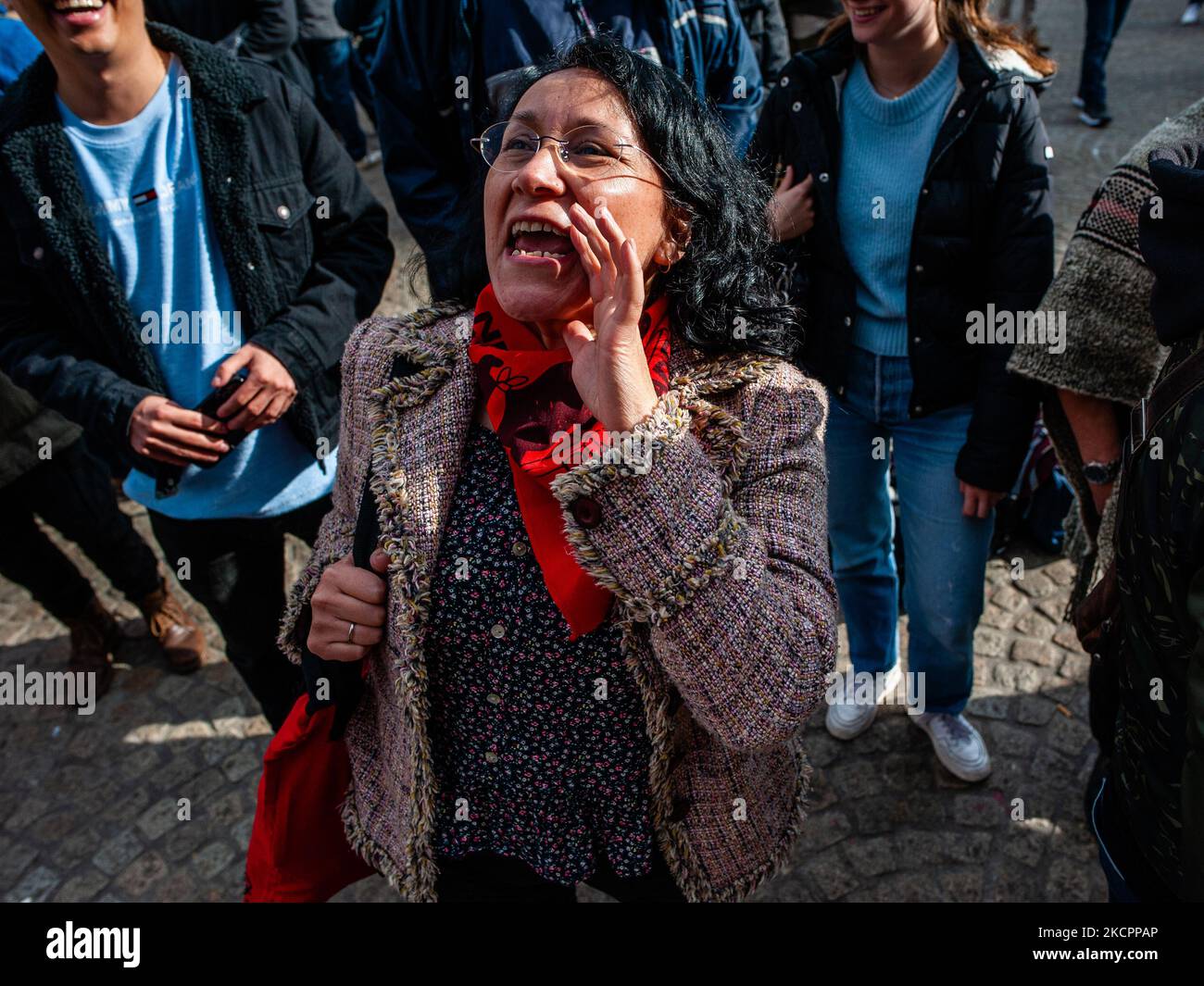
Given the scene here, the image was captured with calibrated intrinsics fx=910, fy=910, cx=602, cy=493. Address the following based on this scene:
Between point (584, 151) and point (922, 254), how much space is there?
1.24 m

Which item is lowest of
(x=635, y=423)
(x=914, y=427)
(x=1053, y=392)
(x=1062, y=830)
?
(x=1062, y=830)

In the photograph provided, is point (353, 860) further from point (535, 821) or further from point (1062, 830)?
point (1062, 830)

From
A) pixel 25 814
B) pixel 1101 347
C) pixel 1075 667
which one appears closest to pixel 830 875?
pixel 1075 667

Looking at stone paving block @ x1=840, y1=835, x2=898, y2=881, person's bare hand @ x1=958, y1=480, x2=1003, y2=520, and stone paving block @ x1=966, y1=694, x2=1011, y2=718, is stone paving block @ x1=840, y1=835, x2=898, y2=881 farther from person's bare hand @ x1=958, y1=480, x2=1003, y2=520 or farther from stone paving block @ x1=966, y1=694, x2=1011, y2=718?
person's bare hand @ x1=958, y1=480, x2=1003, y2=520

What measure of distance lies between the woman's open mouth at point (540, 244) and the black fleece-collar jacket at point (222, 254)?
1.15 metres

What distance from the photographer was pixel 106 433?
8.54 feet

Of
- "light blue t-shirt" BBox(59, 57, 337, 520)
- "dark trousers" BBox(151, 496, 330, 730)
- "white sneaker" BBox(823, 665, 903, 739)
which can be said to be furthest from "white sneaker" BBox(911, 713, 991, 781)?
"light blue t-shirt" BBox(59, 57, 337, 520)

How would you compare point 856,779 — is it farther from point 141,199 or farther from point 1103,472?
point 141,199

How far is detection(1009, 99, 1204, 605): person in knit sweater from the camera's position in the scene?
7.09ft

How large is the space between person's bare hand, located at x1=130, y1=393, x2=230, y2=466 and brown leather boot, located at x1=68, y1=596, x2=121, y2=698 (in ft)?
6.96

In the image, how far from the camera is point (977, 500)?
9.23ft

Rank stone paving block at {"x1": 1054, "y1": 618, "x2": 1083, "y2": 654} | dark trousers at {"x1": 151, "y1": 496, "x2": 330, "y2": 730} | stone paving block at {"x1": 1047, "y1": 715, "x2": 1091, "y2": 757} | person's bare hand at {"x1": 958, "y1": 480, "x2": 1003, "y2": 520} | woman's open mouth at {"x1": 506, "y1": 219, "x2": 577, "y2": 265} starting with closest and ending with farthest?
woman's open mouth at {"x1": 506, "y1": 219, "x2": 577, "y2": 265} < person's bare hand at {"x1": 958, "y1": 480, "x2": 1003, "y2": 520} < dark trousers at {"x1": 151, "y1": 496, "x2": 330, "y2": 730} < stone paving block at {"x1": 1047, "y1": 715, "x2": 1091, "y2": 757} < stone paving block at {"x1": 1054, "y1": 618, "x2": 1083, "y2": 654}
